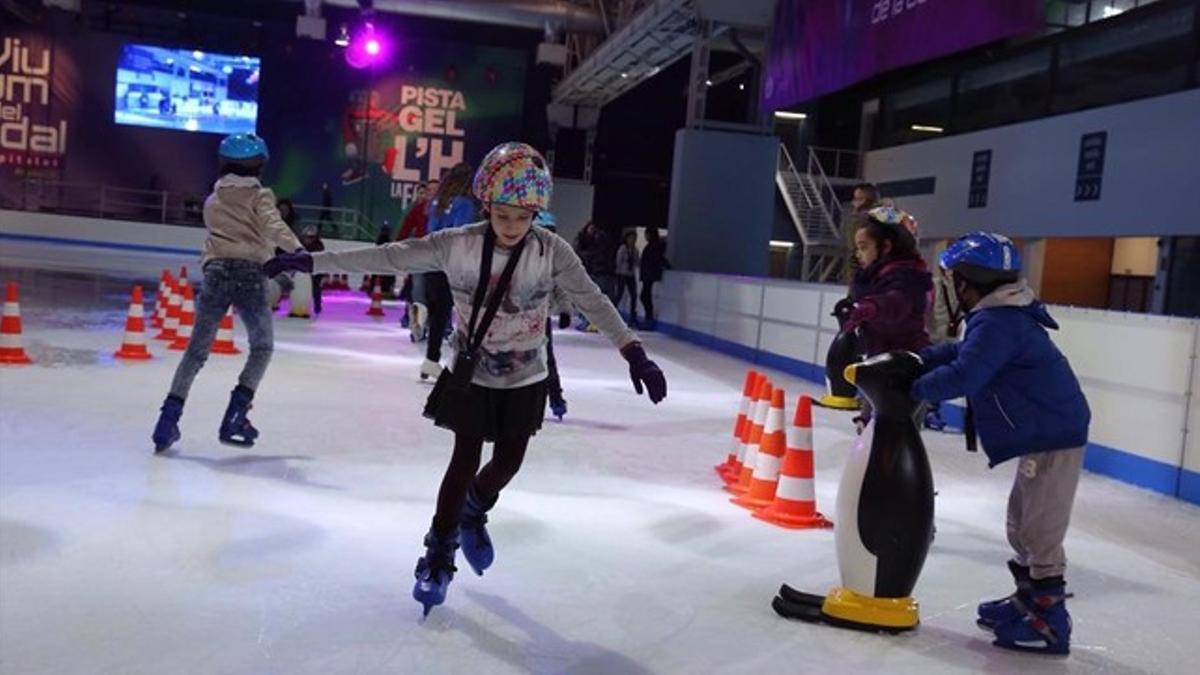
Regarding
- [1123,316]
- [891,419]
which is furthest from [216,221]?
[1123,316]

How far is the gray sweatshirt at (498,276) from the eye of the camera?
3090 millimetres

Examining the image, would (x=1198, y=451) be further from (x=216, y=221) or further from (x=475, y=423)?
(x=216, y=221)

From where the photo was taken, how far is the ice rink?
2.82 meters

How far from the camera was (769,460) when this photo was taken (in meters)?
4.77

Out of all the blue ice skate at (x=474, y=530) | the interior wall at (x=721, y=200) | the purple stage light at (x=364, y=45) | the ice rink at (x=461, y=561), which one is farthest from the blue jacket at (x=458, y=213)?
the purple stage light at (x=364, y=45)

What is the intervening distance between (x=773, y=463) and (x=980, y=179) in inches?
708

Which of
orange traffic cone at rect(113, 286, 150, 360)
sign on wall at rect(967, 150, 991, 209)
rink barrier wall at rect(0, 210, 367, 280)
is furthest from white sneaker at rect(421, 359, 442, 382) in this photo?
sign on wall at rect(967, 150, 991, 209)

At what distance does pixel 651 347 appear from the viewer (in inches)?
510

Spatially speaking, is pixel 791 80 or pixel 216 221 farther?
pixel 791 80

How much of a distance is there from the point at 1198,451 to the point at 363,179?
20.5 m

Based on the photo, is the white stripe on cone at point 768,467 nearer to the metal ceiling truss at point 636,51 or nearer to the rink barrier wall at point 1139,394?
the rink barrier wall at point 1139,394

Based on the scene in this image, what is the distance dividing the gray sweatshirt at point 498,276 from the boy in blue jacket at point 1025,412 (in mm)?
950

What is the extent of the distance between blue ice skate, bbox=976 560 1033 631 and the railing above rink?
2093 cm

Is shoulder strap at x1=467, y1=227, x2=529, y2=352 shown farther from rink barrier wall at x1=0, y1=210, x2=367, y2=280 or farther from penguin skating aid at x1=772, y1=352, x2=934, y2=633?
rink barrier wall at x1=0, y1=210, x2=367, y2=280
